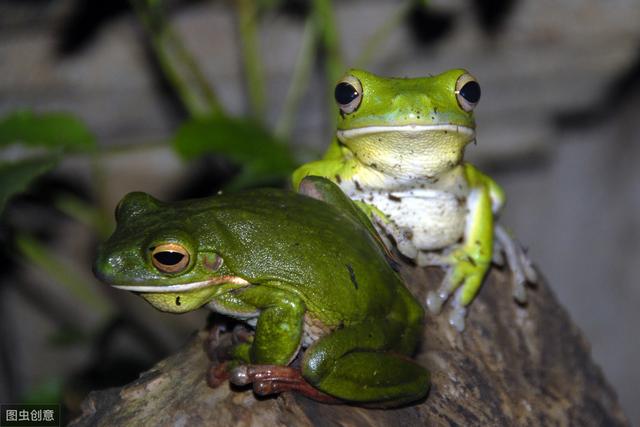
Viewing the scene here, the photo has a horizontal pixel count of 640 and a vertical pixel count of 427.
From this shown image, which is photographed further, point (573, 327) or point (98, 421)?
point (573, 327)

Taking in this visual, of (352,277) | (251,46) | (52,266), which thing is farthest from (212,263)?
(251,46)

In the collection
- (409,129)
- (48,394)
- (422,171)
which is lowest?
(48,394)

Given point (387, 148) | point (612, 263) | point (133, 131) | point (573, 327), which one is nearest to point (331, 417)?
point (387, 148)

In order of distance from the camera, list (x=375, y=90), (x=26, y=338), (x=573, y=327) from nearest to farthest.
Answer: (x=375, y=90), (x=573, y=327), (x=26, y=338)

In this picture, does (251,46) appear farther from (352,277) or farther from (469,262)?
(352,277)

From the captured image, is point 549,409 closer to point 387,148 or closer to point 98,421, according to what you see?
point 387,148

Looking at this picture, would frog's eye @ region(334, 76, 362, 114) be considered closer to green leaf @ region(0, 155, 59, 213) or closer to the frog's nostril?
the frog's nostril

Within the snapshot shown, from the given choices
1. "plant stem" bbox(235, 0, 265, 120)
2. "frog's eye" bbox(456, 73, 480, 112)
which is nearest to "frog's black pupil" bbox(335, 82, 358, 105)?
"frog's eye" bbox(456, 73, 480, 112)
